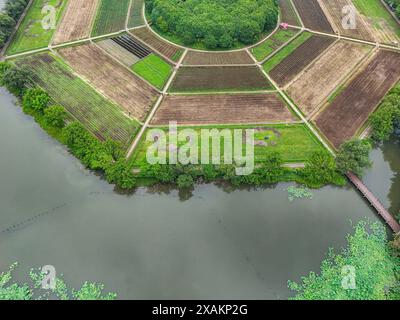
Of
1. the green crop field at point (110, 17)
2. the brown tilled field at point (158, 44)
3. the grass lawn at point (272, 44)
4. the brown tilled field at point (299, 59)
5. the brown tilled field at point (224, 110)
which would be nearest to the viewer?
the brown tilled field at point (224, 110)

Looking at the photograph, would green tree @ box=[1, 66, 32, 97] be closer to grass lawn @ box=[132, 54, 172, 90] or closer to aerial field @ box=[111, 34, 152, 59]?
aerial field @ box=[111, 34, 152, 59]

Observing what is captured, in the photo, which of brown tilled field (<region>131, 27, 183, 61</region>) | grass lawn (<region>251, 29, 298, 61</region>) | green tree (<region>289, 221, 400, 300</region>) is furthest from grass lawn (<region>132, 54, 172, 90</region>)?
green tree (<region>289, 221, 400, 300</region>)

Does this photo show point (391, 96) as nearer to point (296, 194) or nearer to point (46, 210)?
point (296, 194)

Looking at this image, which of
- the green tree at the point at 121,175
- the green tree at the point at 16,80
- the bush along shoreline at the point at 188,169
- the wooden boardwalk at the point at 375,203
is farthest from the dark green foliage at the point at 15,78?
the wooden boardwalk at the point at 375,203

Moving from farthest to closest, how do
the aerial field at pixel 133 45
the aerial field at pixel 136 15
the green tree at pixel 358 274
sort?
the aerial field at pixel 136 15, the aerial field at pixel 133 45, the green tree at pixel 358 274

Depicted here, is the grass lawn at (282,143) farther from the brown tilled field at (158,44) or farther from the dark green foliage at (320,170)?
the brown tilled field at (158,44)

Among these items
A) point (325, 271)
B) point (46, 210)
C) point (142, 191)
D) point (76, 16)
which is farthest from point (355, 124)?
point (76, 16)
